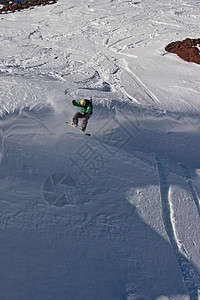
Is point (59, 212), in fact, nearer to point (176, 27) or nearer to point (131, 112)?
point (131, 112)

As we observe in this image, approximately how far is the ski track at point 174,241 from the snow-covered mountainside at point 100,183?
2 centimetres

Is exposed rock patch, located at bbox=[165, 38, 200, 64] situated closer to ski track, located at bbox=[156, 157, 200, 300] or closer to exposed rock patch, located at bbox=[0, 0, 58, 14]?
ski track, located at bbox=[156, 157, 200, 300]

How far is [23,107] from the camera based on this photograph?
7.35m

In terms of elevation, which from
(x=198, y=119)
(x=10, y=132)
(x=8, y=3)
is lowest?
(x=198, y=119)

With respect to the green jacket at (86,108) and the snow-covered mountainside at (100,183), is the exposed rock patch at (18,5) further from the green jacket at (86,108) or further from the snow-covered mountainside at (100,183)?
the green jacket at (86,108)

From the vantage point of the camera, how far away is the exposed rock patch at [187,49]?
12867mm

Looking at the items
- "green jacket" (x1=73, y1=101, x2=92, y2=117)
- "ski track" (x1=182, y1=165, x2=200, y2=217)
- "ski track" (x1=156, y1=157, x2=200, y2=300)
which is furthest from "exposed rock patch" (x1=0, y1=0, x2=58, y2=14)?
"ski track" (x1=156, y1=157, x2=200, y2=300)

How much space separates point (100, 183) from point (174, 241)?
196cm

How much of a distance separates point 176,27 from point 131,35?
11.1ft

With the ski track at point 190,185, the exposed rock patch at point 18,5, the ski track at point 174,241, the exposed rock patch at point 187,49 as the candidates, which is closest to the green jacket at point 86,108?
the ski track at point 174,241

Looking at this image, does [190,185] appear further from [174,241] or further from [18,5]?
[18,5]

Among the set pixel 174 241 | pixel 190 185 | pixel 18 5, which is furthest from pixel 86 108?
pixel 18 5

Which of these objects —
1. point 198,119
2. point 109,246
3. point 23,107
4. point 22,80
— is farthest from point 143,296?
point 22,80

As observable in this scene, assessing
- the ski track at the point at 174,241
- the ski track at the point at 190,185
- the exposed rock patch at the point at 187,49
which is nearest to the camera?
the ski track at the point at 174,241
